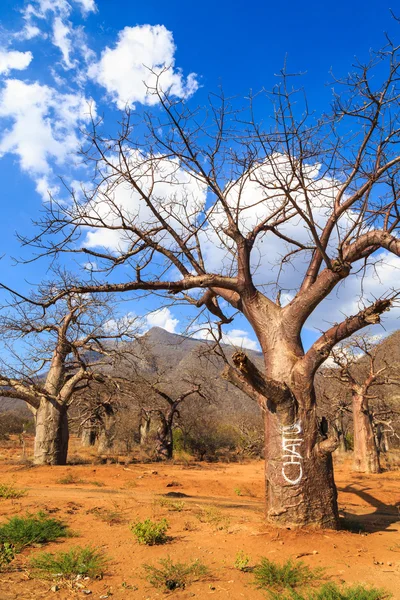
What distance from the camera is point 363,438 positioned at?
1478 cm

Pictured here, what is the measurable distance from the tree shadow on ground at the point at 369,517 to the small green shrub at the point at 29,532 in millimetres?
3357

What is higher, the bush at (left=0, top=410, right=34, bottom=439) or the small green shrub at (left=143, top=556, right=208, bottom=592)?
the bush at (left=0, top=410, right=34, bottom=439)

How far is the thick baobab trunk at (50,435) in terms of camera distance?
38.9 feet

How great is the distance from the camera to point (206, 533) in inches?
194

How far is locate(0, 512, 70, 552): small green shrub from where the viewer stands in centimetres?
429

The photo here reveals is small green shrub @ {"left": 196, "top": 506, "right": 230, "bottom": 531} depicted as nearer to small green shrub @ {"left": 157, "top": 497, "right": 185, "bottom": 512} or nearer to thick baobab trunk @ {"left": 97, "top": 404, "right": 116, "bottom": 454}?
small green shrub @ {"left": 157, "top": 497, "right": 185, "bottom": 512}

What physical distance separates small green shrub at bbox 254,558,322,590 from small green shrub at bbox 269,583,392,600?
172 millimetres

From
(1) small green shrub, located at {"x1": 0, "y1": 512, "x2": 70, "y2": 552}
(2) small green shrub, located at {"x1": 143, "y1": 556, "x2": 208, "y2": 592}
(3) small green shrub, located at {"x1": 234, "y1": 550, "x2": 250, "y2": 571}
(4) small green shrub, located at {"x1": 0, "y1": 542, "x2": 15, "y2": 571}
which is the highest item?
(1) small green shrub, located at {"x1": 0, "y1": 512, "x2": 70, "y2": 552}

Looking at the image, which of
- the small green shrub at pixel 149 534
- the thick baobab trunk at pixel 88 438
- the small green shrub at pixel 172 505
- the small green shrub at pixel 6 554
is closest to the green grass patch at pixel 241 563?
the small green shrub at pixel 149 534

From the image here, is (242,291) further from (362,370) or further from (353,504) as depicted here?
(362,370)

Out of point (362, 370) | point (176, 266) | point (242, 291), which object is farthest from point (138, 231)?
point (362, 370)

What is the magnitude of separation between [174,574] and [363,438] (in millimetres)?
12854

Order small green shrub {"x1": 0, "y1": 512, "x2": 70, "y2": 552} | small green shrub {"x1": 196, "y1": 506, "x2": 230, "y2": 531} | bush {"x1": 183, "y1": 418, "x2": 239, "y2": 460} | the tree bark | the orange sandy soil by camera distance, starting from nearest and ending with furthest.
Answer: the orange sandy soil
small green shrub {"x1": 0, "y1": 512, "x2": 70, "y2": 552}
the tree bark
small green shrub {"x1": 196, "y1": 506, "x2": 230, "y2": 531}
bush {"x1": 183, "y1": 418, "x2": 239, "y2": 460}

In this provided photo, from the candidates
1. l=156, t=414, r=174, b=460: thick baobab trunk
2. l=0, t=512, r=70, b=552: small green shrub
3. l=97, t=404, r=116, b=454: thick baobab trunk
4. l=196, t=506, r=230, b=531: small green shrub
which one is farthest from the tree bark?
l=97, t=404, r=116, b=454: thick baobab trunk
